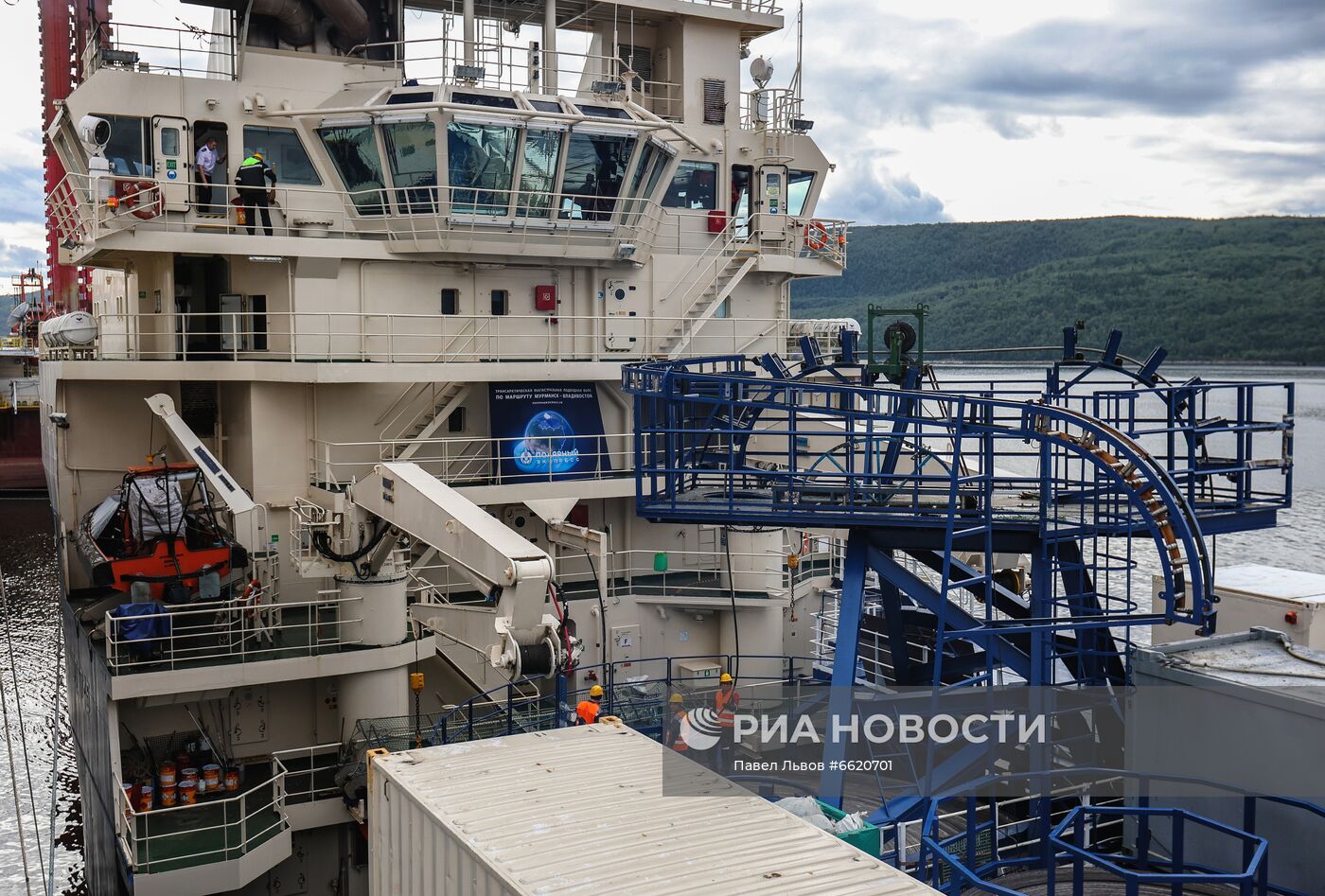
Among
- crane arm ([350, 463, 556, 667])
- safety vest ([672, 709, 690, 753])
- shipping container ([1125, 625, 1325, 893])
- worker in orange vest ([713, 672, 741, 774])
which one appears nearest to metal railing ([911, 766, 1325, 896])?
shipping container ([1125, 625, 1325, 893])

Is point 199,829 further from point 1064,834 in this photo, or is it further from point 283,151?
point 283,151

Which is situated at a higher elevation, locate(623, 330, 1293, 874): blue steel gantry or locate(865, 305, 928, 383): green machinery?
locate(865, 305, 928, 383): green machinery

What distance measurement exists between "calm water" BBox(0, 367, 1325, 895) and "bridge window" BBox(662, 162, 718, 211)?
14.2 meters

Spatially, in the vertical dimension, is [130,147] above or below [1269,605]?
above

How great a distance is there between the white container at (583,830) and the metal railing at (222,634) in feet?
15.4

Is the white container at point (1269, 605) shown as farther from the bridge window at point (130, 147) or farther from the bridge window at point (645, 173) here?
the bridge window at point (130, 147)

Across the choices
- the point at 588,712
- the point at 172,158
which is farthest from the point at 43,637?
the point at 588,712

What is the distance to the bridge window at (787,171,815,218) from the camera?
23922mm

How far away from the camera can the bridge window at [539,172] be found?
1877 cm

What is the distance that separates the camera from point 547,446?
65.0ft

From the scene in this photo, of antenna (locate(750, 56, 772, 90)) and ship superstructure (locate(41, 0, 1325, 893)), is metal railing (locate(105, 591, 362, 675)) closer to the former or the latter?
ship superstructure (locate(41, 0, 1325, 893))

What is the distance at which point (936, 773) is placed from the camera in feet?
42.4

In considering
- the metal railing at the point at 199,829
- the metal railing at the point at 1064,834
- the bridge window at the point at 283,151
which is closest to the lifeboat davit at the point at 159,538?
the metal railing at the point at 199,829

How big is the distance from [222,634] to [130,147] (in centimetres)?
851
